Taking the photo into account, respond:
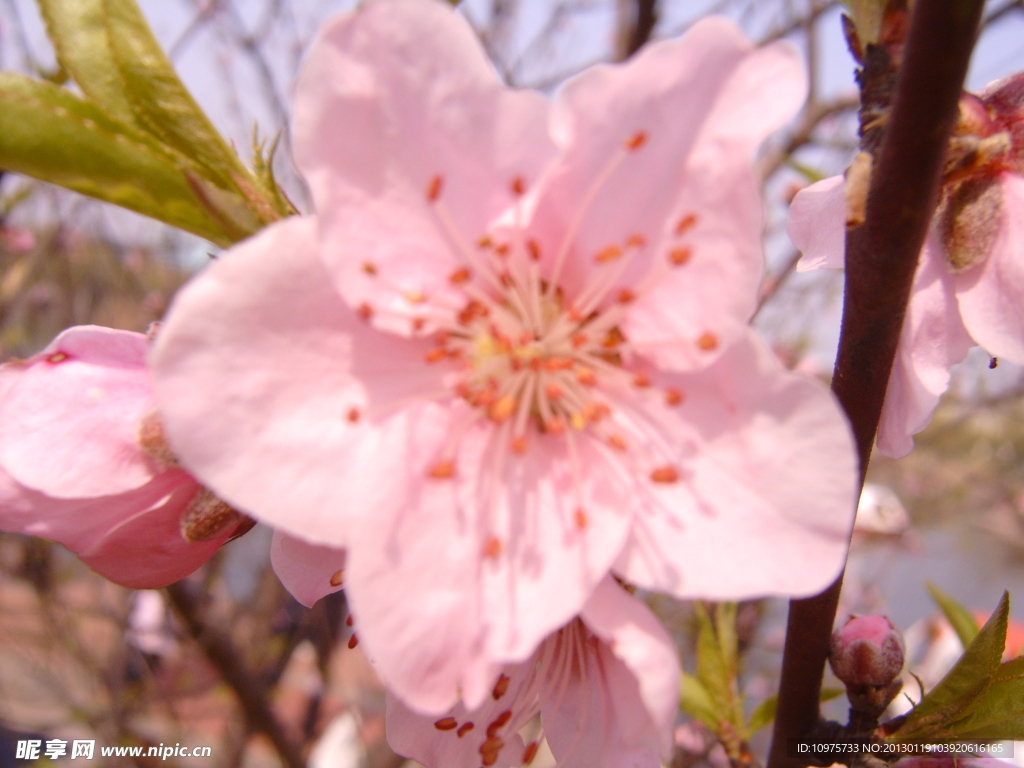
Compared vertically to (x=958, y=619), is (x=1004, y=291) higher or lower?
higher

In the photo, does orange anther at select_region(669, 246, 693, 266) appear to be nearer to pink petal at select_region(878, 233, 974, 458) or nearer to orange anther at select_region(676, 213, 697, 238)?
orange anther at select_region(676, 213, 697, 238)

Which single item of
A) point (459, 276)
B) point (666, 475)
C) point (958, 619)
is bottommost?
point (958, 619)

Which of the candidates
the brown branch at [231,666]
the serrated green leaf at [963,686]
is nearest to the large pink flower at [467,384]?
the serrated green leaf at [963,686]

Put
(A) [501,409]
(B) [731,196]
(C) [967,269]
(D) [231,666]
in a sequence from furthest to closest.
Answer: (D) [231,666] → (C) [967,269] → (A) [501,409] → (B) [731,196]

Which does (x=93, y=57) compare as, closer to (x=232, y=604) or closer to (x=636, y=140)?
(x=636, y=140)

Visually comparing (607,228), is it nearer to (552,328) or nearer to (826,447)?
(552,328)

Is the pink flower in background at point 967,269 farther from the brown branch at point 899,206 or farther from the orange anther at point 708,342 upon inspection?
the orange anther at point 708,342

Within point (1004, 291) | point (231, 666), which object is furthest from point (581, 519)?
point (231, 666)
